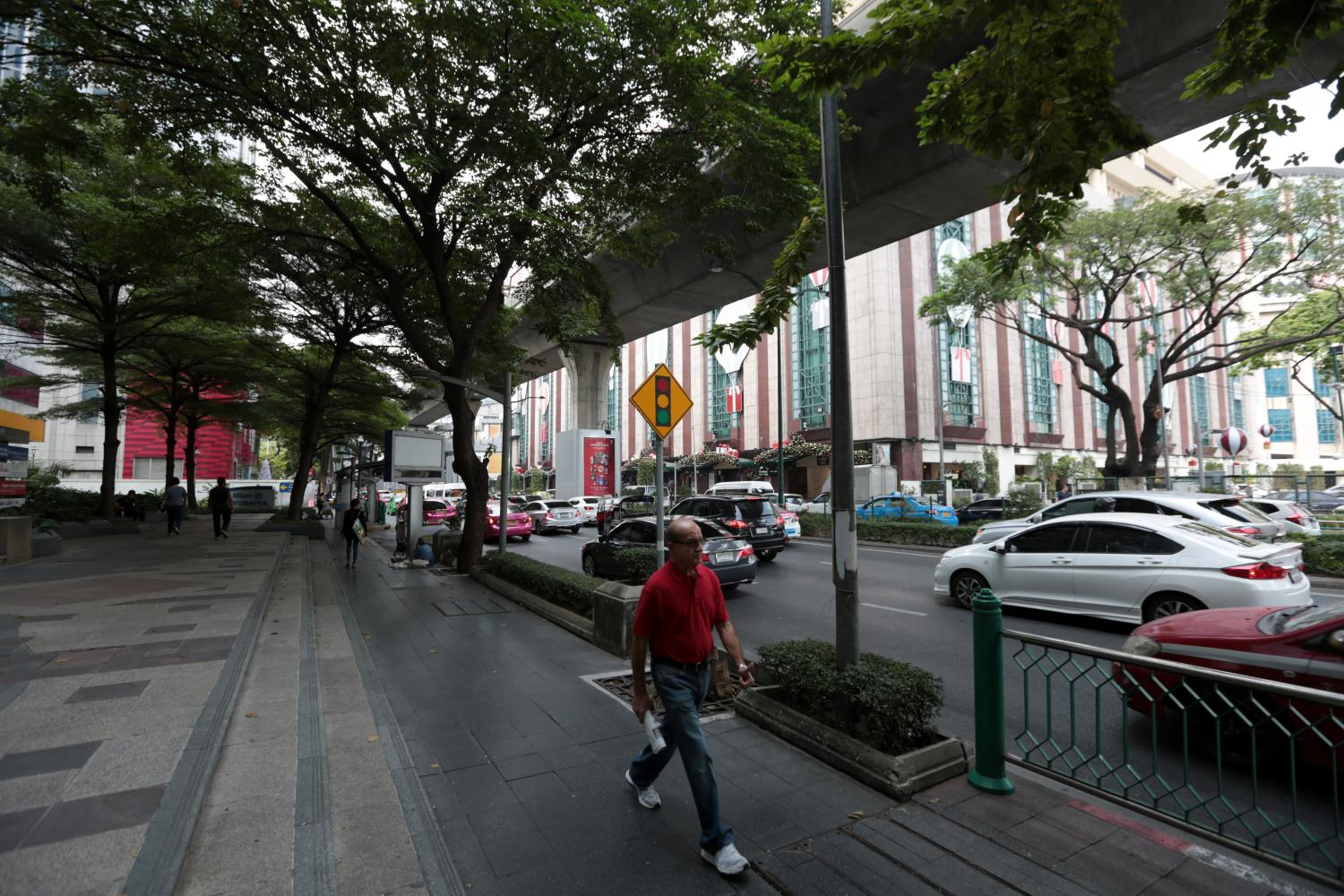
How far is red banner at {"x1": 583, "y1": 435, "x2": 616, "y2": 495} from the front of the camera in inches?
1296

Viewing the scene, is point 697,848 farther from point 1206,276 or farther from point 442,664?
point 1206,276

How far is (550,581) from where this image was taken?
9609 mm

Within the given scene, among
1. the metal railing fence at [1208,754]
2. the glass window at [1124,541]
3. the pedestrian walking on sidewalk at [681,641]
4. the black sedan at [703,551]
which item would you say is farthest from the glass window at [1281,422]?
the pedestrian walking on sidewalk at [681,641]

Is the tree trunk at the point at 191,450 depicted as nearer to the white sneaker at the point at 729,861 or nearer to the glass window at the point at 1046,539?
the glass window at the point at 1046,539

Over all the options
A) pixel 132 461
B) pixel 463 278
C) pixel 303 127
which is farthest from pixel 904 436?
Result: pixel 132 461

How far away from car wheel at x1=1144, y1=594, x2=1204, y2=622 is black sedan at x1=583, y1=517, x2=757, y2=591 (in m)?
5.47

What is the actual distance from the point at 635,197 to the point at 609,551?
6.82 meters

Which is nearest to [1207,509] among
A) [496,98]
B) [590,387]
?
[496,98]

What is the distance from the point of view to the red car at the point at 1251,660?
3.60 m

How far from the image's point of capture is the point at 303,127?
399 inches

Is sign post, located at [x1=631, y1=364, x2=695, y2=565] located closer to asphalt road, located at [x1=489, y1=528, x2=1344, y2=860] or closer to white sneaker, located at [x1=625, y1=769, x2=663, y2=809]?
asphalt road, located at [x1=489, y1=528, x2=1344, y2=860]

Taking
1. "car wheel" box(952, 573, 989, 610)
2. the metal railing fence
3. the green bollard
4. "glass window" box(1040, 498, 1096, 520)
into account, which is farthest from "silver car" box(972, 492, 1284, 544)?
the green bollard

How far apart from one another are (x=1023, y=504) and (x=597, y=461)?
19917 millimetres

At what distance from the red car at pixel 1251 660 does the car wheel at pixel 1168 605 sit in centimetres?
330
